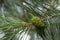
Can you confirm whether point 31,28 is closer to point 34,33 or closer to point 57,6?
point 34,33

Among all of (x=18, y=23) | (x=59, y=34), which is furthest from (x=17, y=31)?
(x=59, y=34)

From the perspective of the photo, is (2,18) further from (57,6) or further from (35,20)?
(57,6)

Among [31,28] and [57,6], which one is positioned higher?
[57,6]

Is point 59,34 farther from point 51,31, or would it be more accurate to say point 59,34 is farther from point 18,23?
point 18,23

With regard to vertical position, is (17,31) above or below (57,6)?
below

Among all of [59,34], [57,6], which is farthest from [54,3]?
[59,34]

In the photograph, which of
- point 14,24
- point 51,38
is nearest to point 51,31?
point 51,38

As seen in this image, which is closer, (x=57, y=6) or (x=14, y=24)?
(x=14, y=24)

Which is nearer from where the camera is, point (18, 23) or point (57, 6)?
point (18, 23)
